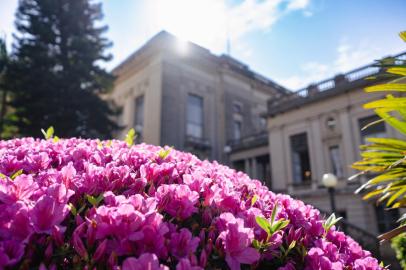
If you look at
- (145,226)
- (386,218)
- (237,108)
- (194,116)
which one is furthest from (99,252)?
(237,108)

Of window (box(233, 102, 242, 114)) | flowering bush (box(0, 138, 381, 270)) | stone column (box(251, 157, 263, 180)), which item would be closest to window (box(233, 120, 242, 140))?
window (box(233, 102, 242, 114))

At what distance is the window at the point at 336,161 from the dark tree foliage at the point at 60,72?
1413 cm

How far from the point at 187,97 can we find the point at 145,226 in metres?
25.7

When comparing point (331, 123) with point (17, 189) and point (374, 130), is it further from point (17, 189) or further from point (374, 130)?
point (17, 189)

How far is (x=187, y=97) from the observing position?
87.5 ft

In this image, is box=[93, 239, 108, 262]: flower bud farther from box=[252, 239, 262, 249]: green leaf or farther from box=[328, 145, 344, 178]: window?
box=[328, 145, 344, 178]: window

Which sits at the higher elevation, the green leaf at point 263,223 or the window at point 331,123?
the window at point 331,123

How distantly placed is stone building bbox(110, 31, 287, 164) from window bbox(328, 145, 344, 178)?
19.8 feet

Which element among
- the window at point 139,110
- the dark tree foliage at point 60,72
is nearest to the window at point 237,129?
the window at point 139,110

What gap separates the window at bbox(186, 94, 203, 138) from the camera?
26484 millimetres

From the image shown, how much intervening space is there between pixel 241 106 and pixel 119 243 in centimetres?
3003

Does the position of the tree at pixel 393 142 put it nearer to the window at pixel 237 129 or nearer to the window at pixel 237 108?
the window at pixel 237 129

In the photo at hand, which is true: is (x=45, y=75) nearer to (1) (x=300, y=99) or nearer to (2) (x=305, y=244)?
(1) (x=300, y=99)

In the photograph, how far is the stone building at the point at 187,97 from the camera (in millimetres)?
24922
